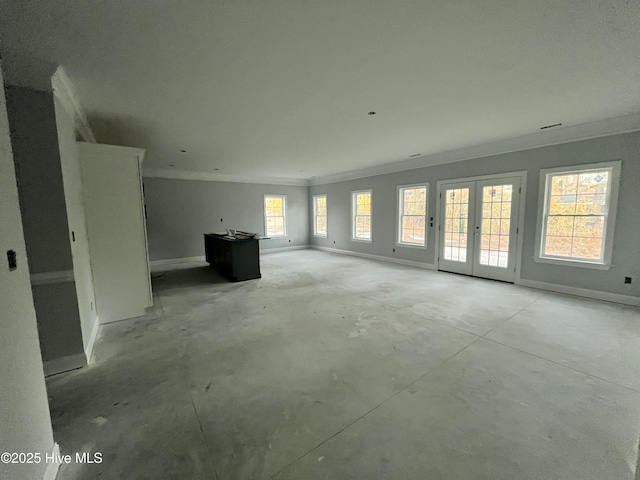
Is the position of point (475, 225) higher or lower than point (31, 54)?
lower

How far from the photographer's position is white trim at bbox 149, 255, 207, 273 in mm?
6621

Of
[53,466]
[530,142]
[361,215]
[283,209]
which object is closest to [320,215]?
[283,209]

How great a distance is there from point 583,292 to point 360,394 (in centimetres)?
445

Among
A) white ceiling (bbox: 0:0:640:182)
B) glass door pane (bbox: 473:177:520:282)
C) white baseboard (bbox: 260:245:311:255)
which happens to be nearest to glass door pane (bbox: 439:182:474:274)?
glass door pane (bbox: 473:177:520:282)

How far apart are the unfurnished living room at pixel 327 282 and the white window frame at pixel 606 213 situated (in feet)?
0.11

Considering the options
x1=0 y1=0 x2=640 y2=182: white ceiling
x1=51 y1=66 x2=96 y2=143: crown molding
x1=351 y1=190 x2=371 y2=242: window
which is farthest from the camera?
x1=351 y1=190 x2=371 y2=242: window

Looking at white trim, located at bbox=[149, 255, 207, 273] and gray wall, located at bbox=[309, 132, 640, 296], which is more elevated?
gray wall, located at bbox=[309, 132, 640, 296]

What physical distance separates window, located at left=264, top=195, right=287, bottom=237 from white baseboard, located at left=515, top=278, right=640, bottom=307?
22.6ft

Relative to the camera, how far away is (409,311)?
11.7 feet

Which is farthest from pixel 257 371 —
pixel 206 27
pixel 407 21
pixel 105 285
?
pixel 407 21

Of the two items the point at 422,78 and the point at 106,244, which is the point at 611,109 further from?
the point at 106,244

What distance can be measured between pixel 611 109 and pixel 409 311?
145 inches

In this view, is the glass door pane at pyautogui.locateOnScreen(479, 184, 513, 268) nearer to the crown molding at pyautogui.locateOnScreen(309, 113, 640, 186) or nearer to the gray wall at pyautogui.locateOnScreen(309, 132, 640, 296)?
the gray wall at pyautogui.locateOnScreen(309, 132, 640, 296)

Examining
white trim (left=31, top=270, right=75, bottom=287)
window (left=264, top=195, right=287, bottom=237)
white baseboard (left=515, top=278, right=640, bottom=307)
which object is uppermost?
window (left=264, top=195, right=287, bottom=237)
